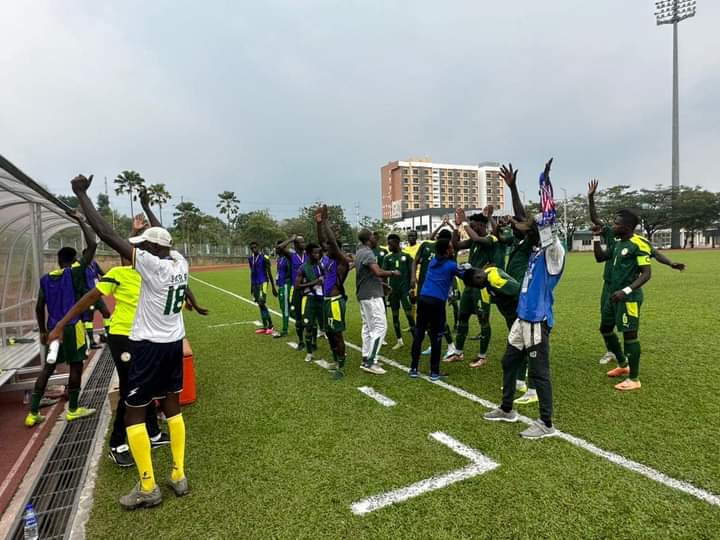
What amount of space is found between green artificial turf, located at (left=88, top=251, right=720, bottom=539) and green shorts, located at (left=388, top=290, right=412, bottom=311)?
2.12m

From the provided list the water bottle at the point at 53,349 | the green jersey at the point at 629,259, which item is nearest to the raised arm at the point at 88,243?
the water bottle at the point at 53,349

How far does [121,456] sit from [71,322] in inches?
73.3

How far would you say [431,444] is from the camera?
392 centimetres

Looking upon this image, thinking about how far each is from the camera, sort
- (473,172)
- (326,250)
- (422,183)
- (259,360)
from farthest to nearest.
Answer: (473,172)
(422,183)
(259,360)
(326,250)

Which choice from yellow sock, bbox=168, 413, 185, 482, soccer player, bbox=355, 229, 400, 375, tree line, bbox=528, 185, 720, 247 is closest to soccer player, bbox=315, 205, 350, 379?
soccer player, bbox=355, 229, 400, 375

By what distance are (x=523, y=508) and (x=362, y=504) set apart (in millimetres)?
1161

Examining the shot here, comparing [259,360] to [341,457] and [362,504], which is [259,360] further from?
[362,504]

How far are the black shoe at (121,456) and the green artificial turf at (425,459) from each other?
2.9 inches

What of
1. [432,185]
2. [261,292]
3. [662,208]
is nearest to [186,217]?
[261,292]

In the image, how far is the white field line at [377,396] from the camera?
197 inches

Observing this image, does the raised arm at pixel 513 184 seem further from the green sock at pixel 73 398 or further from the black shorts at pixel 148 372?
the green sock at pixel 73 398

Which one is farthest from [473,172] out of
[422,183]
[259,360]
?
[259,360]

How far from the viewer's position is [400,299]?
27.9 ft

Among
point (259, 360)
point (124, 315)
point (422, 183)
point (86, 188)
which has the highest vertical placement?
point (422, 183)
